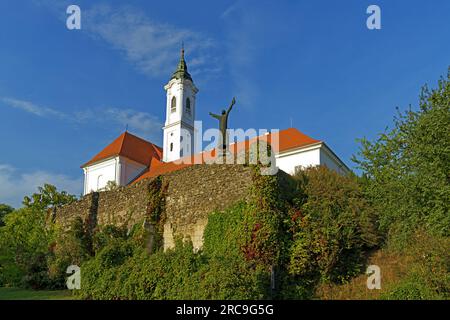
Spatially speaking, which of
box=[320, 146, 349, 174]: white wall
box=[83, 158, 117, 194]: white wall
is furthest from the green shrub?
box=[83, 158, 117, 194]: white wall

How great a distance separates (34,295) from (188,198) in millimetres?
5897

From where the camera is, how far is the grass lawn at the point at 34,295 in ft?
49.8

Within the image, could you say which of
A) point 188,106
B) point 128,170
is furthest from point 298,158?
point 188,106

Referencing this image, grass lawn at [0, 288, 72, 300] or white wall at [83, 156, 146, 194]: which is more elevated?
white wall at [83, 156, 146, 194]

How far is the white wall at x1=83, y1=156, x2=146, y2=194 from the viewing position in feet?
146

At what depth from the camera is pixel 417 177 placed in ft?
49.0

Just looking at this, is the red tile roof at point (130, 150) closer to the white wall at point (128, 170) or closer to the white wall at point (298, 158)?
the white wall at point (128, 170)

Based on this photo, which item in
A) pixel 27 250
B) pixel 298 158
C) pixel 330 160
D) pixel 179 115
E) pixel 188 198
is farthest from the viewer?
pixel 179 115

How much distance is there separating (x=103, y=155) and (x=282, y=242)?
117ft

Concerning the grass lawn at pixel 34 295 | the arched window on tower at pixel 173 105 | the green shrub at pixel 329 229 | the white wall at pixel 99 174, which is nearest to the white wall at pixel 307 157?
the green shrub at pixel 329 229

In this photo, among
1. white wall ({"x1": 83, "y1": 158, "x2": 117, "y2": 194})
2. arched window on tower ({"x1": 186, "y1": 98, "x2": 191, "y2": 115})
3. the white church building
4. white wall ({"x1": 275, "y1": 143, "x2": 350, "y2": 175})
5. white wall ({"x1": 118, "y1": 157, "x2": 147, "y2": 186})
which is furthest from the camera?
arched window on tower ({"x1": 186, "y1": 98, "x2": 191, "y2": 115})

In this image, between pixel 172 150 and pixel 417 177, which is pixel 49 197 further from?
pixel 417 177

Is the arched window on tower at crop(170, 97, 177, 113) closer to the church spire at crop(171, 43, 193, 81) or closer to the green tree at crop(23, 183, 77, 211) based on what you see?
the church spire at crop(171, 43, 193, 81)

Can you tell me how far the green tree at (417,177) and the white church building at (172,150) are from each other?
15.1m
